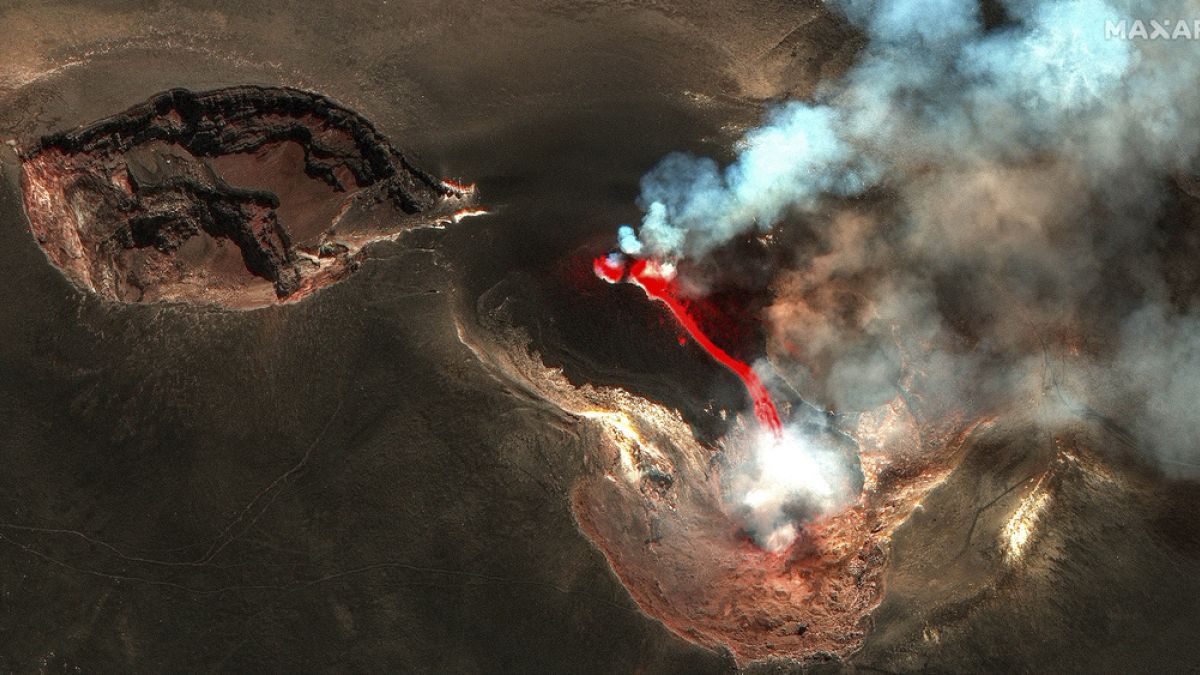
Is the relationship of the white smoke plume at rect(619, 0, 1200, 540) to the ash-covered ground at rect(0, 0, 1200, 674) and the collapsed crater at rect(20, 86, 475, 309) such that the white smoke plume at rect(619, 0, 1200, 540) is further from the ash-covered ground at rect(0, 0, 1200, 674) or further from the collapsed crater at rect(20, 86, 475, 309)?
the collapsed crater at rect(20, 86, 475, 309)

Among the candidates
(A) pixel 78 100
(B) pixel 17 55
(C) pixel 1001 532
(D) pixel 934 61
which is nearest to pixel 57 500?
(A) pixel 78 100

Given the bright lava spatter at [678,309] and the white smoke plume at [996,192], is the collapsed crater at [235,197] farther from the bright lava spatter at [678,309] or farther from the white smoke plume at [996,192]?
the white smoke plume at [996,192]

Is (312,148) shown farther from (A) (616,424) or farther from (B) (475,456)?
(A) (616,424)

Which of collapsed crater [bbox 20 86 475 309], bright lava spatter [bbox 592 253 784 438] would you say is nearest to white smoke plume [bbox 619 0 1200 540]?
bright lava spatter [bbox 592 253 784 438]

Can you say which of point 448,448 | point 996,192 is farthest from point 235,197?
point 996,192

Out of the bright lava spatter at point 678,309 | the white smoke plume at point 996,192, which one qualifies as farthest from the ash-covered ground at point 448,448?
the white smoke plume at point 996,192
